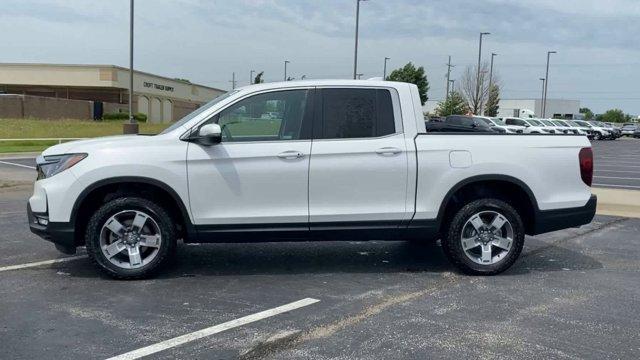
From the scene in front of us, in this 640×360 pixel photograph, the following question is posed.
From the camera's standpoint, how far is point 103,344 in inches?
160

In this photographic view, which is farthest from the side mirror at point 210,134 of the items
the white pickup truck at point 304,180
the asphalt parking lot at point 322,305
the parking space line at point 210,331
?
the parking space line at point 210,331

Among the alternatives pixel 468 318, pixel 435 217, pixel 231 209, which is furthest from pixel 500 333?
pixel 231 209

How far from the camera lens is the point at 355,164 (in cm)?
557

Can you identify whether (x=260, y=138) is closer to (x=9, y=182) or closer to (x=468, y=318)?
(x=468, y=318)

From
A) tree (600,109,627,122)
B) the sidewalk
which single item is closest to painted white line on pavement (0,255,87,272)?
the sidewalk

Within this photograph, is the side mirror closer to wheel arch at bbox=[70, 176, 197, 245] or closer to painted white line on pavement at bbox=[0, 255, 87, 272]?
wheel arch at bbox=[70, 176, 197, 245]

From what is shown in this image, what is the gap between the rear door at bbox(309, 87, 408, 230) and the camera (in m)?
5.56

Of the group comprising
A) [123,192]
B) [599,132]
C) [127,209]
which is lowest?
[127,209]

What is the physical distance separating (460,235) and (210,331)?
2.70 metres

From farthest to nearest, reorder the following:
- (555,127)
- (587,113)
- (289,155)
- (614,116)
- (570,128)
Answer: (587,113)
(614,116)
(570,128)
(555,127)
(289,155)

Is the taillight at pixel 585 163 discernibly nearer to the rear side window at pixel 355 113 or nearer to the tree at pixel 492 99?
the rear side window at pixel 355 113

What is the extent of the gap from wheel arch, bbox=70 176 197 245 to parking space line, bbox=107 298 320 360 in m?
1.23

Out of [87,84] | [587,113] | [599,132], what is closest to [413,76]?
[599,132]

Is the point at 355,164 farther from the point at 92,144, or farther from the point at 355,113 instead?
the point at 92,144
